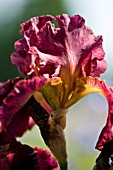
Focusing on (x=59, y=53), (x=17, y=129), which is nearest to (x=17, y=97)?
(x=17, y=129)

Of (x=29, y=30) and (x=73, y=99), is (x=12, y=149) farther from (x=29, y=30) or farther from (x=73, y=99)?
(x=29, y=30)

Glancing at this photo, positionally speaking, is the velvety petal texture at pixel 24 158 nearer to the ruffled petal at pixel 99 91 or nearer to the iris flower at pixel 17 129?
the iris flower at pixel 17 129

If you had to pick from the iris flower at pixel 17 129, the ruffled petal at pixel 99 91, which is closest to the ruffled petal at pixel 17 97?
the iris flower at pixel 17 129

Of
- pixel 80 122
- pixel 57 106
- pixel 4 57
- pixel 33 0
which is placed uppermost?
pixel 33 0

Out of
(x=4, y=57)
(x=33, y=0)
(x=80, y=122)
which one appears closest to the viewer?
(x=80, y=122)

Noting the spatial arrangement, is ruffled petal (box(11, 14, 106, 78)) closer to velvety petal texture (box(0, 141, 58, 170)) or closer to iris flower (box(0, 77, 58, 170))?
iris flower (box(0, 77, 58, 170))

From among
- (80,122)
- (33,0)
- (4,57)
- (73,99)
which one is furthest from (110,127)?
(33,0)

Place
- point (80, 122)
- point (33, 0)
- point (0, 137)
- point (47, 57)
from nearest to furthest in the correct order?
1. point (0, 137)
2. point (47, 57)
3. point (80, 122)
4. point (33, 0)

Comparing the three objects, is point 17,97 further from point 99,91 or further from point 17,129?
point 99,91
